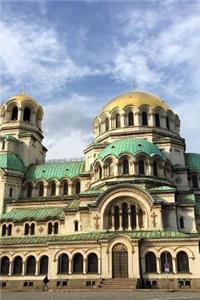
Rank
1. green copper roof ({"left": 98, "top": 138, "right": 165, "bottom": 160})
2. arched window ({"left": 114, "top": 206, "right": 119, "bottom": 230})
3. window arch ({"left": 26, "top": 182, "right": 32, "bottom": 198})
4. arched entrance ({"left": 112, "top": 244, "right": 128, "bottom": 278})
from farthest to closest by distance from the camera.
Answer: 1. window arch ({"left": 26, "top": 182, "right": 32, "bottom": 198})
2. green copper roof ({"left": 98, "top": 138, "right": 165, "bottom": 160})
3. arched window ({"left": 114, "top": 206, "right": 119, "bottom": 230})
4. arched entrance ({"left": 112, "top": 244, "right": 128, "bottom": 278})

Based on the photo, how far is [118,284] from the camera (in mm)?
30172

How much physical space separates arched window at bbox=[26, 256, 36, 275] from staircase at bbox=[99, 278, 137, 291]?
793 cm

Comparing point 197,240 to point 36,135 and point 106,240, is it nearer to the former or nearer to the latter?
point 106,240

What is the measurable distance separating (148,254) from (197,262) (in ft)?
14.3

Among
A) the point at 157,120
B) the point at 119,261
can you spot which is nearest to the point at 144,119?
the point at 157,120

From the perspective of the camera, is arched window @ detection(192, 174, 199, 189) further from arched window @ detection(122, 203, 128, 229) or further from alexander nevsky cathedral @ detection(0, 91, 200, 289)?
arched window @ detection(122, 203, 128, 229)

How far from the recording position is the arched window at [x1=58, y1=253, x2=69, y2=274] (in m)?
33.2

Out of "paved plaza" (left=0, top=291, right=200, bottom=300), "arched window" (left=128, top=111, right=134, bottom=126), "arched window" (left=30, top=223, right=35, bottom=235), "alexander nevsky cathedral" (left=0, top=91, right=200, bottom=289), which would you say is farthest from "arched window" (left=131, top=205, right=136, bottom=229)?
"arched window" (left=128, top=111, right=134, bottom=126)

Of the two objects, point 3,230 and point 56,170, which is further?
point 56,170

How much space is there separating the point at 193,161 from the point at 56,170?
18258 mm

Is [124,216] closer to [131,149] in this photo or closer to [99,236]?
[99,236]

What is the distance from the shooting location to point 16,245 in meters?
35.8

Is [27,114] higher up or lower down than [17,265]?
higher up

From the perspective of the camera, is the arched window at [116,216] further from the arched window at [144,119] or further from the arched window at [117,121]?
the arched window at [144,119]
